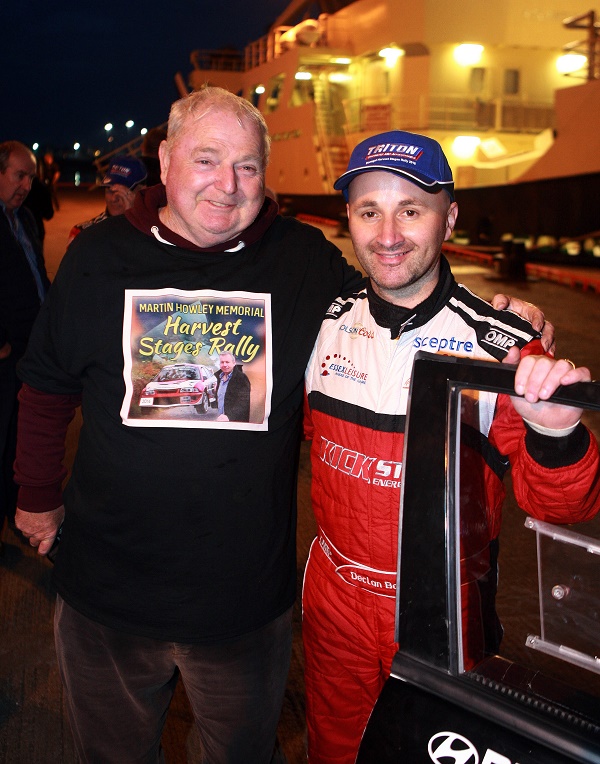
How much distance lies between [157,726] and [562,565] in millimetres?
1254

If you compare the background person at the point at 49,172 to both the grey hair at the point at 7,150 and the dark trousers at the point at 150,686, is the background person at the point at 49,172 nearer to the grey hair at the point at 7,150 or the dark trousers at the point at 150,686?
the grey hair at the point at 7,150

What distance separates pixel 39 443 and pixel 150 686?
74cm

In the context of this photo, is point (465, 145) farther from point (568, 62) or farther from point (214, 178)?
point (214, 178)

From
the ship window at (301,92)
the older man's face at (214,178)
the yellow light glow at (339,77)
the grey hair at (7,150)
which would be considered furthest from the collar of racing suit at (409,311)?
the ship window at (301,92)

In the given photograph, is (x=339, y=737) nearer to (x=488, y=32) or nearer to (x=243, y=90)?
(x=488, y=32)

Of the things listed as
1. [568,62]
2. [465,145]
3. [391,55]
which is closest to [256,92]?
[391,55]

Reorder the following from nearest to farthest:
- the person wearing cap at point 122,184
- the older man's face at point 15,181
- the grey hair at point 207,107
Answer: the grey hair at point 207,107 → the older man's face at point 15,181 → the person wearing cap at point 122,184

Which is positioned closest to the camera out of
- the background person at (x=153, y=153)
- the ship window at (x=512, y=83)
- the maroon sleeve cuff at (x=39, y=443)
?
the maroon sleeve cuff at (x=39, y=443)

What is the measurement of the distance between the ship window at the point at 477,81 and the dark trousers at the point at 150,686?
2151 centimetres

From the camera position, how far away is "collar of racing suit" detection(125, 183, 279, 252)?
6.52 feet

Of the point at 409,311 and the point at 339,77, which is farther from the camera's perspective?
the point at 339,77

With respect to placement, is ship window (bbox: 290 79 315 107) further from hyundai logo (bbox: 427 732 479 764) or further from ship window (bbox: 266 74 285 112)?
hyundai logo (bbox: 427 732 479 764)

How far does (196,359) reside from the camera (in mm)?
1898

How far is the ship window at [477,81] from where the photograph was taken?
819 inches
